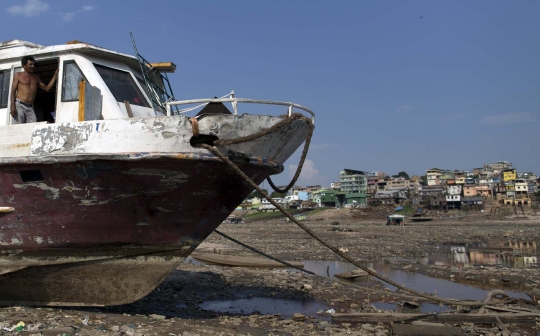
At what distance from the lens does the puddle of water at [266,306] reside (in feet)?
25.4

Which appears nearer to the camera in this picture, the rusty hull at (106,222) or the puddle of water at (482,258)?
the rusty hull at (106,222)

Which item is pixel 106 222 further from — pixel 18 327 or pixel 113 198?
pixel 18 327

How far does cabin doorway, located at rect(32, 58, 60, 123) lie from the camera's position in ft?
22.3

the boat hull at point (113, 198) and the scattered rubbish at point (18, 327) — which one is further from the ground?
the boat hull at point (113, 198)

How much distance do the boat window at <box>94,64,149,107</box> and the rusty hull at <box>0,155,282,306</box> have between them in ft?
4.92

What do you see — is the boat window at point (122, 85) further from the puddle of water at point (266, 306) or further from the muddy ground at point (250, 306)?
the puddle of water at point (266, 306)

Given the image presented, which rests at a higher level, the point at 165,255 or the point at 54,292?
the point at 165,255

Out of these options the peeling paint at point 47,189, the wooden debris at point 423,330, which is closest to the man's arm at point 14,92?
the peeling paint at point 47,189

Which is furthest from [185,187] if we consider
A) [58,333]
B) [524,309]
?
[524,309]

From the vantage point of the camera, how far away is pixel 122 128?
5547 mm

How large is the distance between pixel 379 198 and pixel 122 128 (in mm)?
75632

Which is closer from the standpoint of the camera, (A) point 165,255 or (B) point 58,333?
(B) point 58,333

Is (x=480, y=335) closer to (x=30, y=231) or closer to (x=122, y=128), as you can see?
(x=122, y=128)

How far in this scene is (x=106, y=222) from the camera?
602 cm
